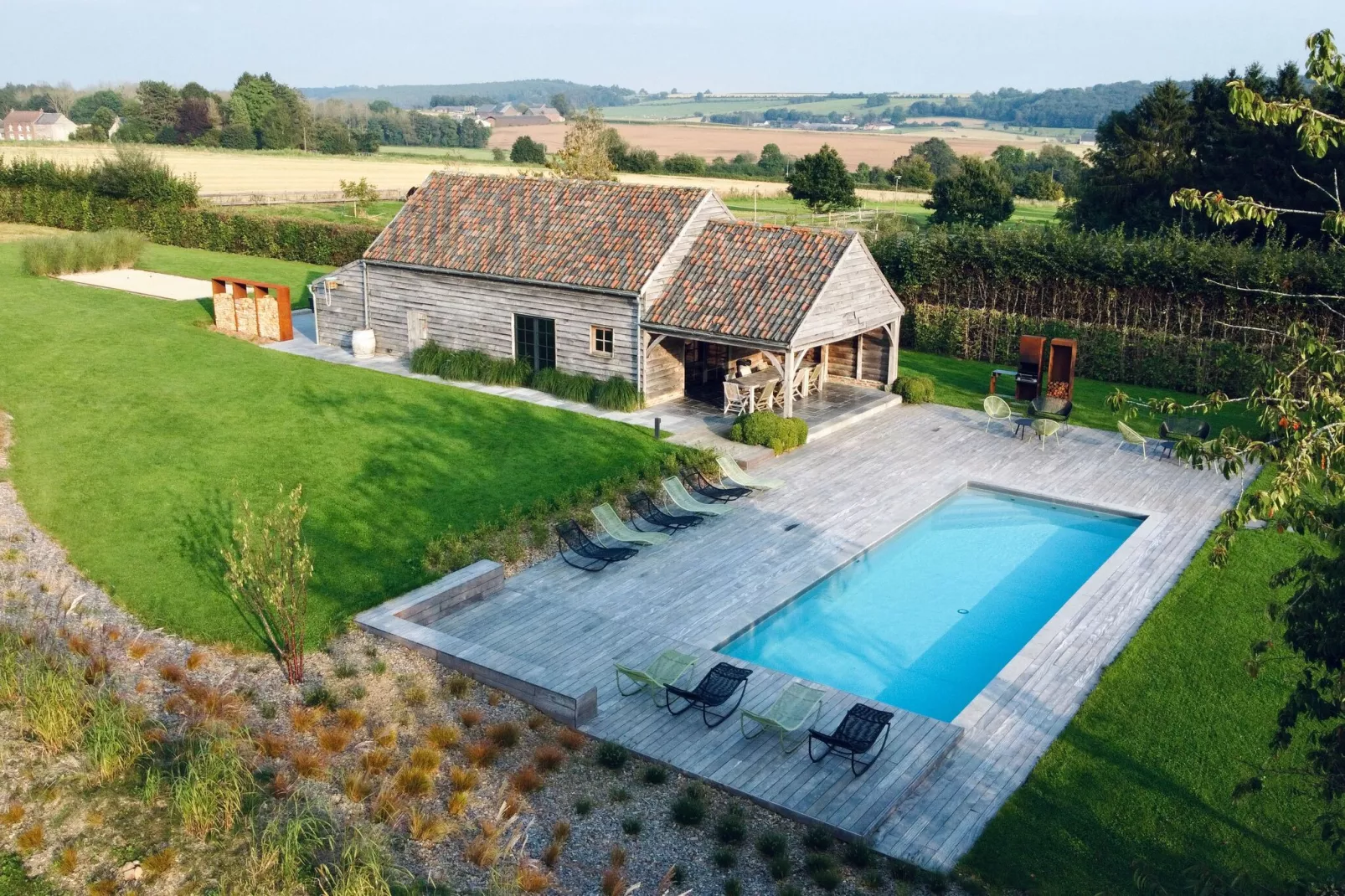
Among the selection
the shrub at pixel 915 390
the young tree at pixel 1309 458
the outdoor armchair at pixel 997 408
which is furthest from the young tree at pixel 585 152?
the young tree at pixel 1309 458

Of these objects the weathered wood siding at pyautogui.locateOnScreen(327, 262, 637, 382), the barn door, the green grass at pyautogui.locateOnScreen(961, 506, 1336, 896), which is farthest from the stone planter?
the green grass at pyautogui.locateOnScreen(961, 506, 1336, 896)

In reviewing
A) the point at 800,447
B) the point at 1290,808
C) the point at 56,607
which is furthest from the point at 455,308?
the point at 1290,808

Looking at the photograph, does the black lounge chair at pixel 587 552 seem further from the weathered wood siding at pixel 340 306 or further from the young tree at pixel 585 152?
the young tree at pixel 585 152

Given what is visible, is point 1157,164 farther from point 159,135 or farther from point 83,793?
point 159,135

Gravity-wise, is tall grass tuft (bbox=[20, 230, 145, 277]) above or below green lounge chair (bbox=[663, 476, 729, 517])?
above

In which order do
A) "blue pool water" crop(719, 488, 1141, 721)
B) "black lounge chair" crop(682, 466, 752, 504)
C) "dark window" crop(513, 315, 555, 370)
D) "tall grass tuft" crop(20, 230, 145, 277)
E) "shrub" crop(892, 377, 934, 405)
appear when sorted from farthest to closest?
"tall grass tuft" crop(20, 230, 145, 277) < "shrub" crop(892, 377, 934, 405) < "dark window" crop(513, 315, 555, 370) < "black lounge chair" crop(682, 466, 752, 504) < "blue pool water" crop(719, 488, 1141, 721)

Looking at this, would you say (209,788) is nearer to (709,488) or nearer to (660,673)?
(660,673)

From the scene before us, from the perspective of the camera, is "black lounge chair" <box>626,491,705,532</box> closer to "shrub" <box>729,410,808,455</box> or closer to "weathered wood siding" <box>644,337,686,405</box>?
"shrub" <box>729,410,808,455</box>
